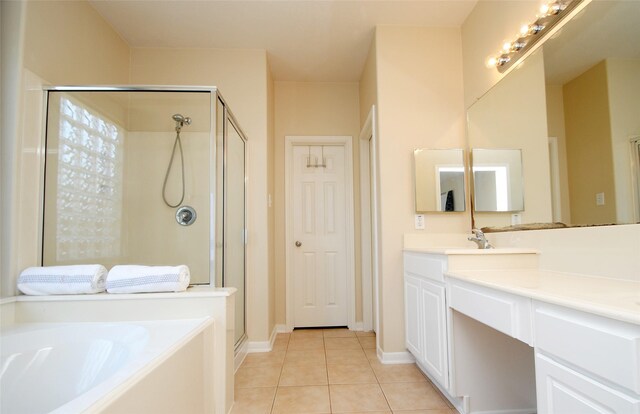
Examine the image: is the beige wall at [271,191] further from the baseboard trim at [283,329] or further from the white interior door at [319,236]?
the white interior door at [319,236]

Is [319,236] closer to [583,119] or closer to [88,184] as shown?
[88,184]

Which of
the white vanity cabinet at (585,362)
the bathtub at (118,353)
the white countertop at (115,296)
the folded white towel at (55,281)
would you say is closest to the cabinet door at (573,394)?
the white vanity cabinet at (585,362)

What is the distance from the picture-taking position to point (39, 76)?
1.67 metres

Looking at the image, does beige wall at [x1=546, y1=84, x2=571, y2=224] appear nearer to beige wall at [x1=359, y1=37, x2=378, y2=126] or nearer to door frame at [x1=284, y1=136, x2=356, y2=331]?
beige wall at [x1=359, y1=37, x2=378, y2=126]

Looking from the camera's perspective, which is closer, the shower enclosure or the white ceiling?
the shower enclosure

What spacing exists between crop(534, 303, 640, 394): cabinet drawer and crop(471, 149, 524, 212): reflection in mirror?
1.04m

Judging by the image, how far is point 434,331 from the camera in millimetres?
1733

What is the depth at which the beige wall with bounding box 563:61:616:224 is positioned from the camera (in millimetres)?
1210

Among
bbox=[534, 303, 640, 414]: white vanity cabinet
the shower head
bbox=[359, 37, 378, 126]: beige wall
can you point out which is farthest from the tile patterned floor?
bbox=[359, 37, 378, 126]: beige wall

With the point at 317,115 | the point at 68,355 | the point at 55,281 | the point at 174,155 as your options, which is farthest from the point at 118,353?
the point at 317,115

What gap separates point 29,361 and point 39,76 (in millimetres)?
1509

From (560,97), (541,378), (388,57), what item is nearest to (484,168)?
(560,97)

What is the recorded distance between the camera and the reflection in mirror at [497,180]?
5.86ft

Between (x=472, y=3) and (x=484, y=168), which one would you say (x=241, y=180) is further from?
(x=472, y=3)
